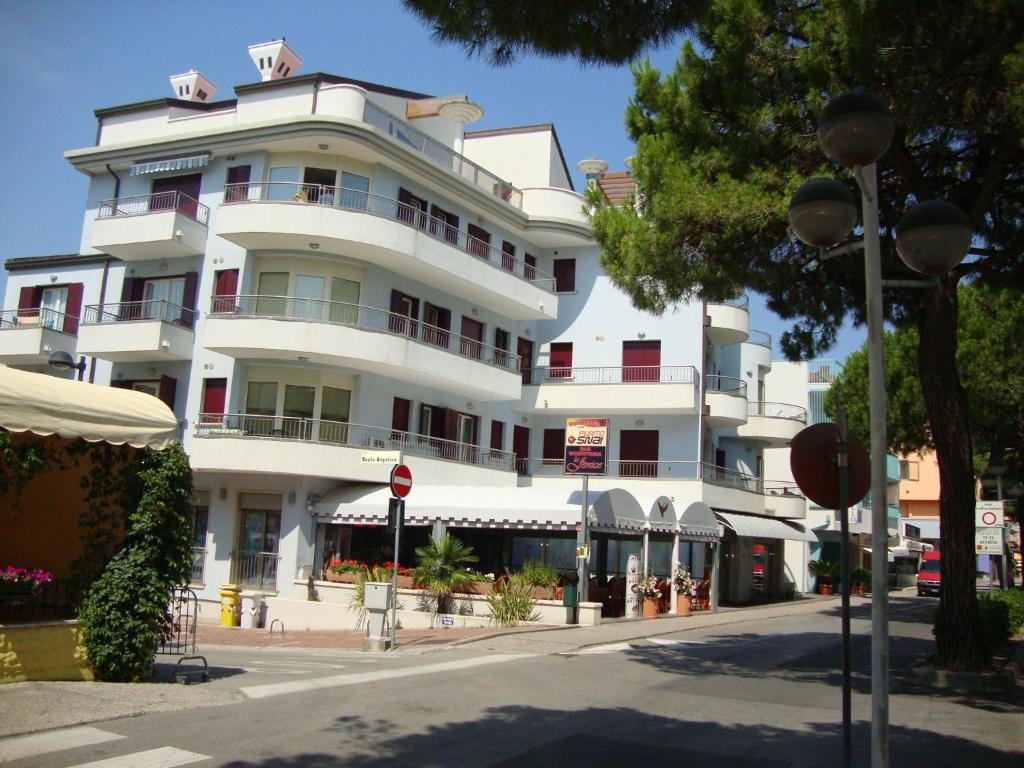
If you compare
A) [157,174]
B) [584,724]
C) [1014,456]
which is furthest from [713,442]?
[584,724]

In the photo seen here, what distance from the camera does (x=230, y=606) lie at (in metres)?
26.0

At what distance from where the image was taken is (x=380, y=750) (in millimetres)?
8562

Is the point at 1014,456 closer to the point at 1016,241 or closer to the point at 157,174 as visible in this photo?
the point at 1016,241

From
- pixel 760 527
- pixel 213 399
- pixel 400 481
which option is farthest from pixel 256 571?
pixel 760 527

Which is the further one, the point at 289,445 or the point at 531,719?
the point at 289,445

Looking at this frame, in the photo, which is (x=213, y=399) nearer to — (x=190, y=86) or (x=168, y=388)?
(x=168, y=388)

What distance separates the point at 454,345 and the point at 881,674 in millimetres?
27911

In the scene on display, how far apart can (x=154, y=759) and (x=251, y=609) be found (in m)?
19.3

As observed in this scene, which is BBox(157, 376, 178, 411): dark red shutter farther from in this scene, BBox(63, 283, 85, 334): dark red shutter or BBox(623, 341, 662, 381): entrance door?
BBox(623, 341, 662, 381): entrance door

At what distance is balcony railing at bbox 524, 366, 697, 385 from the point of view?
1416 inches

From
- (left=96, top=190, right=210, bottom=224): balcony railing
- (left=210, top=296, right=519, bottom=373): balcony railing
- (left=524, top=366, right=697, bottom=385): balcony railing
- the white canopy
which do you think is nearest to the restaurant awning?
(left=210, top=296, right=519, bottom=373): balcony railing

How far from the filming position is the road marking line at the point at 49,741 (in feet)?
26.0

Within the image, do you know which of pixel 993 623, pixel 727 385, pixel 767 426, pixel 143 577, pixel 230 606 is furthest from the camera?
pixel 767 426

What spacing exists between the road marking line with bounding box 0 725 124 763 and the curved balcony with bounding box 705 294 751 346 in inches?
1209
